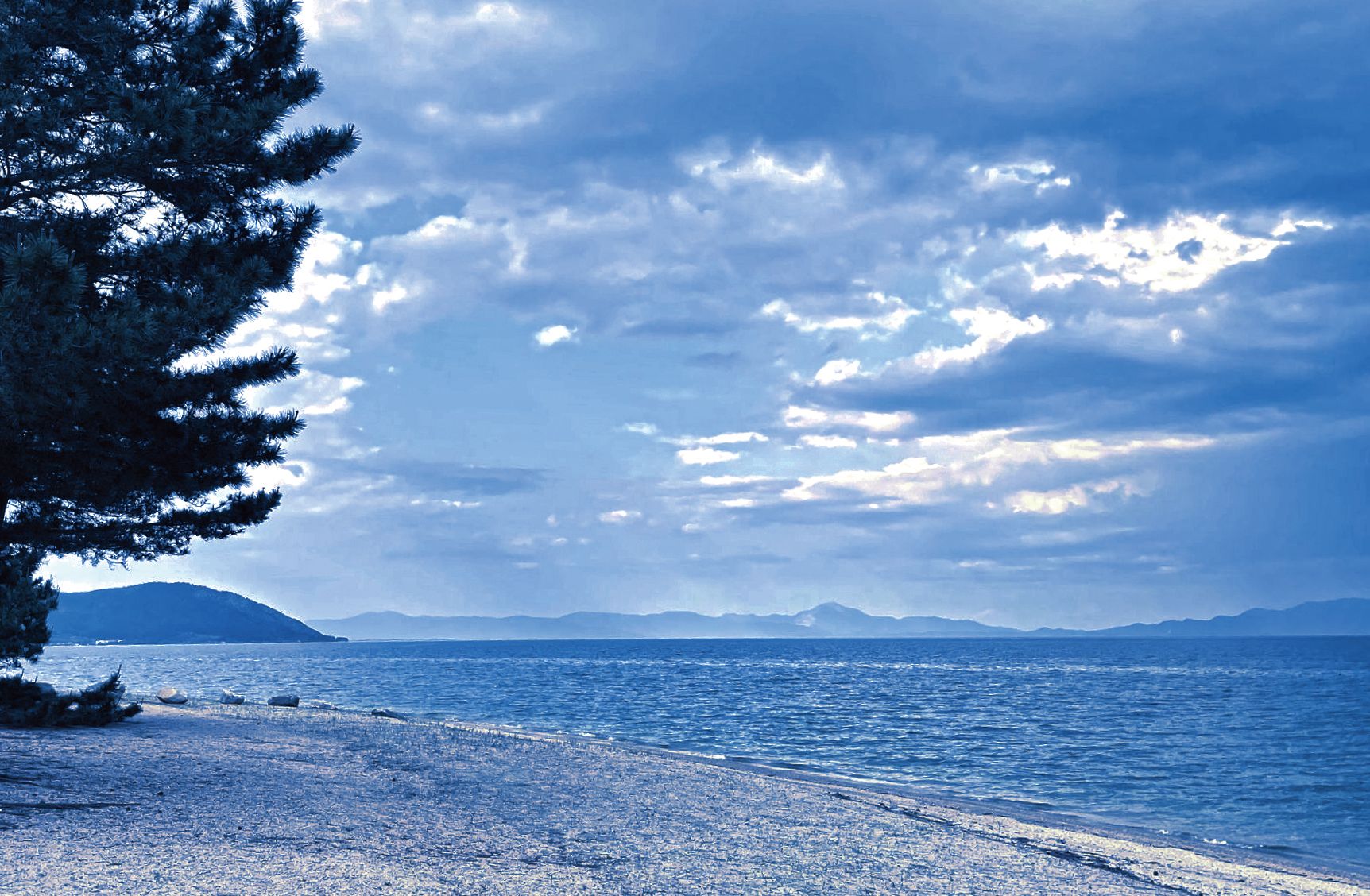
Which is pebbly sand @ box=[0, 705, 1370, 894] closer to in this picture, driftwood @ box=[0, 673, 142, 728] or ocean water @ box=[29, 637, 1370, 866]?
driftwood @ box=[0, 673, 142, 728]

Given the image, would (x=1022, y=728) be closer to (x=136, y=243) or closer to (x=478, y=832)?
(x=478, y=832)

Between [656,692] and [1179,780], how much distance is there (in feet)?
133

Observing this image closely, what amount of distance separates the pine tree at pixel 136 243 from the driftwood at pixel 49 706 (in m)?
2.71

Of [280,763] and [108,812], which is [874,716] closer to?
[280,763]

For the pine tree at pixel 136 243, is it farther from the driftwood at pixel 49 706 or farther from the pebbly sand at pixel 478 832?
the pebbly sand at pixel 478 832

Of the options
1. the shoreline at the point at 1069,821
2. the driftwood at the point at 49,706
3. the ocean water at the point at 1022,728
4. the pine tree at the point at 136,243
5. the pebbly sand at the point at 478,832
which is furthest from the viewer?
the ocean water at the point at 1022,728

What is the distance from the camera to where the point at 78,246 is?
39.1 ft

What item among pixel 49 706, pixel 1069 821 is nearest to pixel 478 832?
pixel 49 706

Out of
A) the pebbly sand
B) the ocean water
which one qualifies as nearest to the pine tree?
the pebbly sand

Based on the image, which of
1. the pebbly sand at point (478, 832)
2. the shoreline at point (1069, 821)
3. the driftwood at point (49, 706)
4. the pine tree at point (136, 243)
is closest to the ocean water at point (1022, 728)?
the shoreline at point (1069, 821)

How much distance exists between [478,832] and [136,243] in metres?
8.94

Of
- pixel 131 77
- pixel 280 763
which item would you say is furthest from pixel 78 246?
pixel 280 763

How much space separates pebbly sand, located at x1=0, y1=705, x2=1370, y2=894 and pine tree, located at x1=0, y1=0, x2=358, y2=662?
4.55 meters

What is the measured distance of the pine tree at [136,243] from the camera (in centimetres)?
1027
